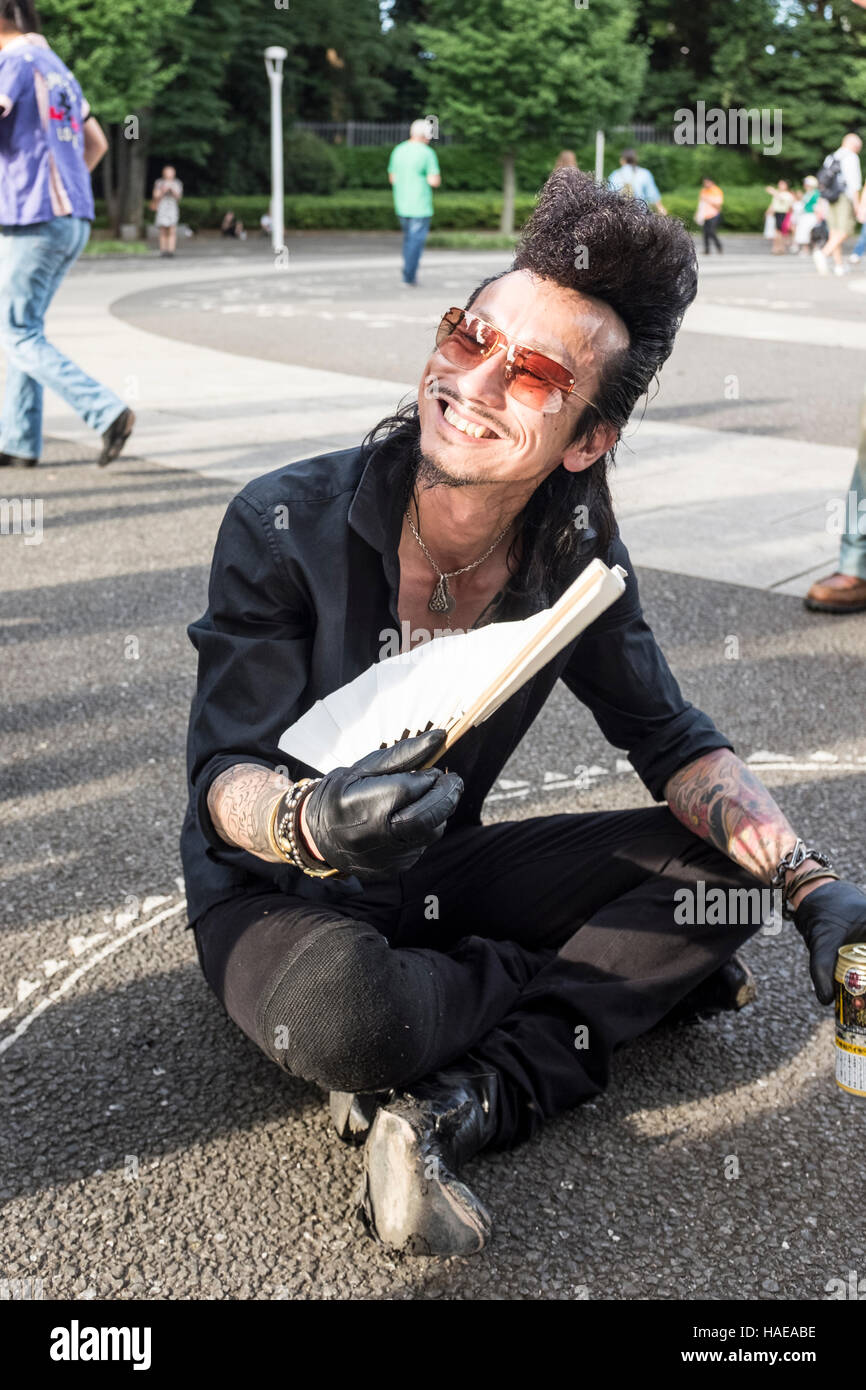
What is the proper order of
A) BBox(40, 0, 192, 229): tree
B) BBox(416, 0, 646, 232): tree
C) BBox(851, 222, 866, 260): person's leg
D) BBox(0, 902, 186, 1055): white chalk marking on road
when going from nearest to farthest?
BBox(0, 902, 186, 1055): white chalk marking on road → BBox(851, 222, 866, 260): person's leg → BBox(40, 0, 192, 229): tree → BBox(416, 0, 646, 232): tree

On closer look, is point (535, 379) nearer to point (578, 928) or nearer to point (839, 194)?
point (578, 928)

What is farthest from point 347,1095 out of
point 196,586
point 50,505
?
point 50,505

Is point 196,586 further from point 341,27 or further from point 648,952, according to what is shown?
point 341,27

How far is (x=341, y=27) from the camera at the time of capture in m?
41.1

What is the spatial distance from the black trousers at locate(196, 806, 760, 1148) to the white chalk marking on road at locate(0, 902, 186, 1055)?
1.55ft

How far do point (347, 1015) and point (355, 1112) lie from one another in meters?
0.33

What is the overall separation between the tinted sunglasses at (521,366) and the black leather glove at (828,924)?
87 cm

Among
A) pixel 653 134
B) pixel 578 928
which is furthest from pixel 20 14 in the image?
pixel 653 134

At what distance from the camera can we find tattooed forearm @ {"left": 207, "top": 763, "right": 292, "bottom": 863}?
208 cm

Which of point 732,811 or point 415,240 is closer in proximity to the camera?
point 732,811

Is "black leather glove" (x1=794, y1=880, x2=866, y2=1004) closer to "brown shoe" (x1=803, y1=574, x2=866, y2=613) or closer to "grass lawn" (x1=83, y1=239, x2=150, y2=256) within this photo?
"brown shoe" (x1=803, y1=574, x2=866, y2=613)

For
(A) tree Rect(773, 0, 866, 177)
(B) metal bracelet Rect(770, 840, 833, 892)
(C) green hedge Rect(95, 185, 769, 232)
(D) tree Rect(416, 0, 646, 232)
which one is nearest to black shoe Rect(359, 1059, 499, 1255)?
(B) metal bracelet Rect(770, 840, 833, 892)

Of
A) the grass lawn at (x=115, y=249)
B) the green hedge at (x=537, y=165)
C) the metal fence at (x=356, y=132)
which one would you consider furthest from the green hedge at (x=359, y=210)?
the grass lawn at (x=115, y=249)

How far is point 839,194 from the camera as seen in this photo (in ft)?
81.6
